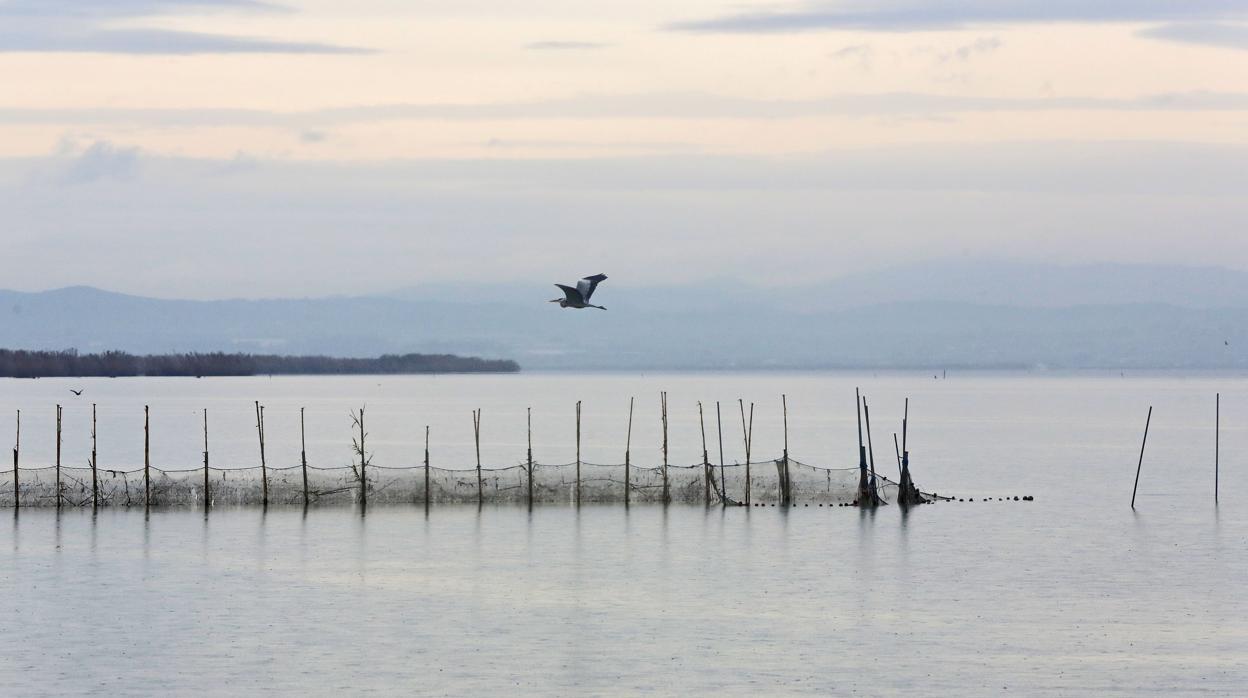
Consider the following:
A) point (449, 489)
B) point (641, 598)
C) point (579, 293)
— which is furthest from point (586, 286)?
point (449, 489)

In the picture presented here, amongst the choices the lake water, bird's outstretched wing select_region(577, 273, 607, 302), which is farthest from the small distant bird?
the lake water

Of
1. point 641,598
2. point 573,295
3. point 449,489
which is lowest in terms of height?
point 641,598

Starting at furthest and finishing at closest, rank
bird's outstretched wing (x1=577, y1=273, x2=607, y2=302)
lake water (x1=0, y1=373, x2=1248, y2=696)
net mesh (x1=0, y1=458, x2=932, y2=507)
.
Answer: net mesh (x1=0, y1=458, x2=932, y2=507), bird's outstretched wing (x1=577, y1=273, x2=607, y2=302), lake water (x1=0, y1=373, x2=1248, y2=696)

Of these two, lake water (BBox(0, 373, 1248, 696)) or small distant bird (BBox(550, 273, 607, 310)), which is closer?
lake water (BBox(0, 373, 1248, 696))

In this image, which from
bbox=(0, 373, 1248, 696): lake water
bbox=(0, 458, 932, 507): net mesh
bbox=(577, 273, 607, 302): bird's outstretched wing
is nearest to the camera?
bbox=(0, 373, 1248, 696): lake water

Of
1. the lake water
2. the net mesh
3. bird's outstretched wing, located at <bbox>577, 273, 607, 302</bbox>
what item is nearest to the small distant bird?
bird's outstretched wing, located at <bbox>577, 273, 607, 302</bbox>

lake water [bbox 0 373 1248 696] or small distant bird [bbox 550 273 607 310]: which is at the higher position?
small distant bird [bbox 550 273 607 310]

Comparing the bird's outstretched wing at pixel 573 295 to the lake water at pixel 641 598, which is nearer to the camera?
the lake water at pixel 641 598

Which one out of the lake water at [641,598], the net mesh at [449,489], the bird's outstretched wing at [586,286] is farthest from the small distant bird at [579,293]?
the net mesh at [449,489]

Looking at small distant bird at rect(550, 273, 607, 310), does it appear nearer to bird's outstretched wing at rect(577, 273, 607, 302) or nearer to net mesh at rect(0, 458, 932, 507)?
bird's outstretched wing at rect(577, 273, 607, 302)

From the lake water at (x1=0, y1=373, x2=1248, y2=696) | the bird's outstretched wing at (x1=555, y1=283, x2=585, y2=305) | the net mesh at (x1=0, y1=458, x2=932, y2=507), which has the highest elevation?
the bird's outstretched wing at (x1=555, y1=283, x2=585, y2=305)

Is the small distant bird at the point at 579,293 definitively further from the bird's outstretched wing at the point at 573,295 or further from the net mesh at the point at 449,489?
the net mesh at the point at 449,489

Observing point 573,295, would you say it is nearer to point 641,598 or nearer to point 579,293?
point 579,293

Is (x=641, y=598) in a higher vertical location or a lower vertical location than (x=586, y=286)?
lower
